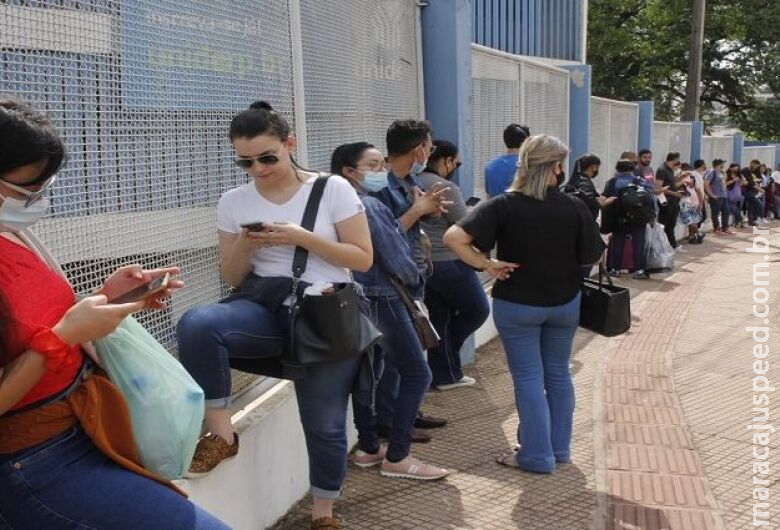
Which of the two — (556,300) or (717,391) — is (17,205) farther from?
(717,391)

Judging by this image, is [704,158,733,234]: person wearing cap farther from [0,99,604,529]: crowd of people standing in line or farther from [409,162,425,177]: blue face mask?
[409,162,425,177]: blue face mask

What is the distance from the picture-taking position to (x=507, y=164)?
7152 mm

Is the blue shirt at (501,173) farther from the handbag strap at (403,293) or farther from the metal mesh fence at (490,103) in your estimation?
the handbag strap at (403,293)

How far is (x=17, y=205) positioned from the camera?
2.04m

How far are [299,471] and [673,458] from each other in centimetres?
209

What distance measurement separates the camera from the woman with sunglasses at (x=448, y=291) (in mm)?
5879

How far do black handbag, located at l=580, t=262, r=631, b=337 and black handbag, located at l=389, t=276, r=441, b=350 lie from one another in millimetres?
890

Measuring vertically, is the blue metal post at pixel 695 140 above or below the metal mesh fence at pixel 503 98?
below

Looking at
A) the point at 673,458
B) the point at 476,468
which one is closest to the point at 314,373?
the point at 476,468

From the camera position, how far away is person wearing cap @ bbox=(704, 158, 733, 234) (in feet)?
63.2

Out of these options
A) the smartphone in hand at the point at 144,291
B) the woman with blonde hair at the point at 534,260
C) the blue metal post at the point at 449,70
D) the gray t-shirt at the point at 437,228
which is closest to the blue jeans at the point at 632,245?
the blue metal post at the point at 449,70

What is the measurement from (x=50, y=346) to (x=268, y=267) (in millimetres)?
Result: 1575

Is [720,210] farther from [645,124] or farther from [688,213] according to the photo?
[645,124]

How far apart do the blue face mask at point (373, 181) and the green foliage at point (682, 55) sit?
2936 cm
